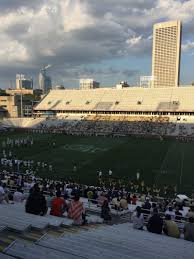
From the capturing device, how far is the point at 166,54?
17388 cm

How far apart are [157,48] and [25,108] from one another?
351 ft

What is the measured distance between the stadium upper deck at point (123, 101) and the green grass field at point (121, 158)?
63.8 ft

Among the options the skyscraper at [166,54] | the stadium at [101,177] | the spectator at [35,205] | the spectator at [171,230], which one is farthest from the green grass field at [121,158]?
the skyscraper at [166,54]

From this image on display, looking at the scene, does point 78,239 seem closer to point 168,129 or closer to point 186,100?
point 168,129

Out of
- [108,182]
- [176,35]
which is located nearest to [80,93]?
[108,182]

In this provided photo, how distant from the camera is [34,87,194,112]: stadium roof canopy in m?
67.0

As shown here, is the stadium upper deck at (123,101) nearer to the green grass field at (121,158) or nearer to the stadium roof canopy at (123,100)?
the stadium roof canopy at (123,100)

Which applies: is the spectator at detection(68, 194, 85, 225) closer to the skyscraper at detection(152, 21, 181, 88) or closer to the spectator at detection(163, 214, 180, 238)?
the spectator at detection(163, 214, 180, 238)

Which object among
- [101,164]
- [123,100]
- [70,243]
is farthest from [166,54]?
[70,243]

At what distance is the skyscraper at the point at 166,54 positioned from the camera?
171 m

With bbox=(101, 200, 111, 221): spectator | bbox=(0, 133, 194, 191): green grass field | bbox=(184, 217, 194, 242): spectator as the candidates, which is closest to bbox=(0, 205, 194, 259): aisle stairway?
bbox=(184, 217, 194, 242): spectator

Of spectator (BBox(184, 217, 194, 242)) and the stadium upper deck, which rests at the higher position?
the stadium upper deck

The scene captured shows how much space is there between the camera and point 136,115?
2680 inches

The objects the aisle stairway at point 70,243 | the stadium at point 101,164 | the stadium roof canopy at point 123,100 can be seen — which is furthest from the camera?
the stadium roof canopy at point 123,100
